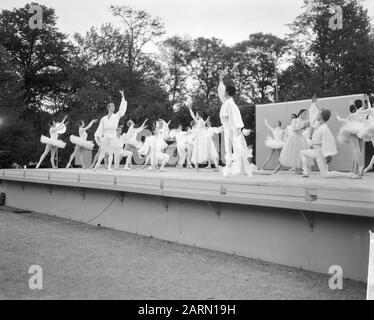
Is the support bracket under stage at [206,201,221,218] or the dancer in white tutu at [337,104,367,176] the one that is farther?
the dancer in white tutu at [337,104,367,176]

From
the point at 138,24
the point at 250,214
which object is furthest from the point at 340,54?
the point at 250,214

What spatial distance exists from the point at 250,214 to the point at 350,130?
14.1ft

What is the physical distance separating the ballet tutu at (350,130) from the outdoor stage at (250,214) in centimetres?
161

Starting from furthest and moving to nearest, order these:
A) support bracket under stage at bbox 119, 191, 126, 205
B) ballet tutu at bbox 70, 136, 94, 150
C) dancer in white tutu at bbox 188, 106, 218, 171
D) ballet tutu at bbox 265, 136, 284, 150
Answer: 1. ballet tutu at bbox 70, 136, 94, 150
2. dancer in white tutu at bbox 188, 106, 218, 171
3. ballet tutu at bbox 265, 136, 284, 150
4. support bracket under stage at bbox 119, 191, 126, 205

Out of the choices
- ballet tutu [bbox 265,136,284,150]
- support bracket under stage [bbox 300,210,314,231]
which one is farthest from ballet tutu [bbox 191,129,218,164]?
support bracket under stage [bbox 300,210,314,231]

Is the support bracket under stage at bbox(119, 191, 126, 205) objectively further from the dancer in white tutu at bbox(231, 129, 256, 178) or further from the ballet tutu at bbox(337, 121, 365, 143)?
the ballet tutu at bbox(337, 121, 365, 143)

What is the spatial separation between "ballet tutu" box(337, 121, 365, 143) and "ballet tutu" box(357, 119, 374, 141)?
16 centimetres

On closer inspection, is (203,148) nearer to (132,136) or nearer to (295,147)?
(132,136)

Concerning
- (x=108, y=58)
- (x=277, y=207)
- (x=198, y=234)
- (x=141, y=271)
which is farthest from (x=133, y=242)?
(x=108, y=58)

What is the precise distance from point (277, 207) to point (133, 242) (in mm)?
4367

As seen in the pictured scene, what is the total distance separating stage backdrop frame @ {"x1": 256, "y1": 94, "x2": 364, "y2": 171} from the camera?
54.8ft

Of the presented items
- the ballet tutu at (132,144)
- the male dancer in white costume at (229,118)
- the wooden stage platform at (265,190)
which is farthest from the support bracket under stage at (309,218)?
the ballet tutu at (132,144)

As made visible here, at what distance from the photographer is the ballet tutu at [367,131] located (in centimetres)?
1064
